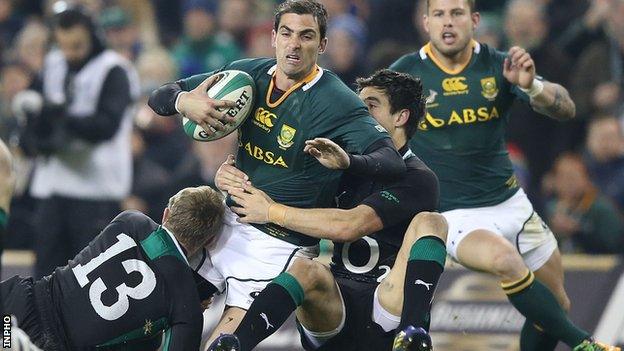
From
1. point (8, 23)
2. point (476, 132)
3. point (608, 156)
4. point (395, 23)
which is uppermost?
point (476, 132)

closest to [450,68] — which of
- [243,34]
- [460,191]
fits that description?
[460,191]

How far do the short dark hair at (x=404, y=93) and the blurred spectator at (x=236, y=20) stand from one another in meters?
6.63

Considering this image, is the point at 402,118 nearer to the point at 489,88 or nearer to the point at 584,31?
the point at 489,88

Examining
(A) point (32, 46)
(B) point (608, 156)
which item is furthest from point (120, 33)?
(B) point (608, 156)

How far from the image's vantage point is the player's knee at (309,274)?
6.82 m

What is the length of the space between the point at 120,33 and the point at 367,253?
22.7 feet

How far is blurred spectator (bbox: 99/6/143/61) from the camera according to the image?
531 inches

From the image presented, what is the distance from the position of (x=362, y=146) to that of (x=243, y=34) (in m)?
7.24

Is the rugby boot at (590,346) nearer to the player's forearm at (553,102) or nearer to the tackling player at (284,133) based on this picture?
the player's forearm at (553,102)

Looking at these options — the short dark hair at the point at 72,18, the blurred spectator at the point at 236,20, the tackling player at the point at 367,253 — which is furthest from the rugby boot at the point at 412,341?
the blurred spectator at the point at 236,20

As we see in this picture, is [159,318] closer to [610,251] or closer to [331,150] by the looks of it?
[331,150]

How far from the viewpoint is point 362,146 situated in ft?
22.7

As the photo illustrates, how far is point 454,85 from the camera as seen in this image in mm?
8102

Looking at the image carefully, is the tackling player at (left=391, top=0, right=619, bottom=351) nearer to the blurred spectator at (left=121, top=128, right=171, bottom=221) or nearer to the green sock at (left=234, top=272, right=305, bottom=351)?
the green sock at (left=234, top=272, right=305, bottom=351)
